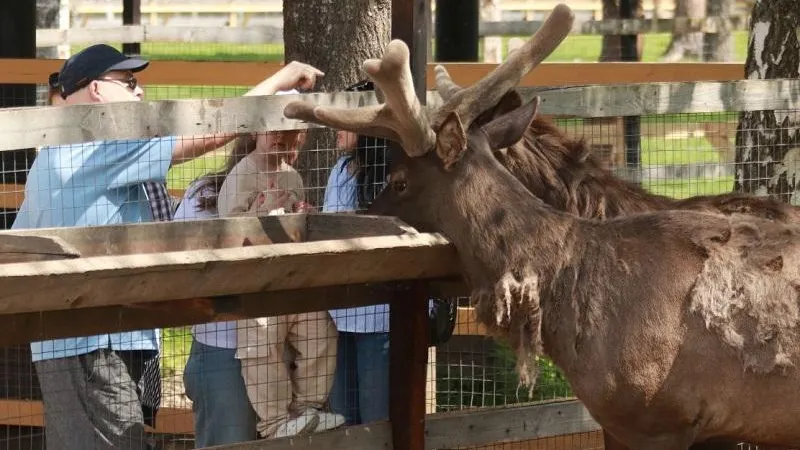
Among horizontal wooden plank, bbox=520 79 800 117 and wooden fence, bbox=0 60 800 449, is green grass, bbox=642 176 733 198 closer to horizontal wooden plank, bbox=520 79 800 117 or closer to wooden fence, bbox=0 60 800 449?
horizontal wooden plank, bbox=520 79 800 117

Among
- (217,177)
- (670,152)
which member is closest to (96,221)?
Answer: (217,177)

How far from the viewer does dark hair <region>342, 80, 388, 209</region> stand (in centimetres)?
569

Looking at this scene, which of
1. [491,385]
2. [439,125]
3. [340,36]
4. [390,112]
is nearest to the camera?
[390,112]

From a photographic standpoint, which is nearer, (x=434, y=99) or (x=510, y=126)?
(x=510, y=126)

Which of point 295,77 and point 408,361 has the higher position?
point 295,77

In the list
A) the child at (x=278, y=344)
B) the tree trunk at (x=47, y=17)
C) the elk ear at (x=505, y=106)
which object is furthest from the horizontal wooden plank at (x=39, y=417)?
the tree trunk at (x=47, y=17)

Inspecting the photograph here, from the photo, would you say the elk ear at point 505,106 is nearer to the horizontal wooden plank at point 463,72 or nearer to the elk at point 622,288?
the elk at point 622,288

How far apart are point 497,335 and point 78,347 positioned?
159 cm

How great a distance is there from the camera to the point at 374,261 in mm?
4883

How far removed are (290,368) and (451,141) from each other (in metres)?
1.18

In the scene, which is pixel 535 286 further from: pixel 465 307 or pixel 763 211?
pixel 465 307

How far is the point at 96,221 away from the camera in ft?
17.3

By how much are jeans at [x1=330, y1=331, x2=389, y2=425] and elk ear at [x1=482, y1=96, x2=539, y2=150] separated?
965mm

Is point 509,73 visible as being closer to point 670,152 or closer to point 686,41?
point 670,152
